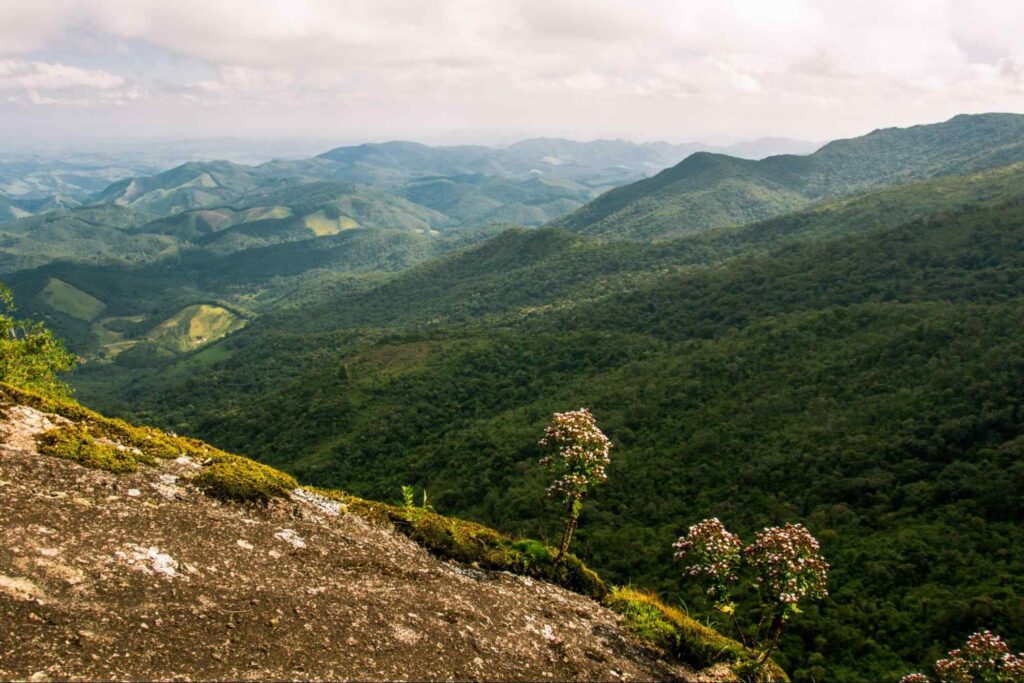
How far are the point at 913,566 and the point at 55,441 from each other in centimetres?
5638

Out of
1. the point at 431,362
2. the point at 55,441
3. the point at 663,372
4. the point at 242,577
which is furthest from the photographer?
A: the point at 431,362

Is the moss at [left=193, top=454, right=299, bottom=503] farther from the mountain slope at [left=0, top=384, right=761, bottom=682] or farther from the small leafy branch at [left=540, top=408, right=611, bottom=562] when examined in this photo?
the small leafy branch at [left=540, top=408, right=611, bottom=562]

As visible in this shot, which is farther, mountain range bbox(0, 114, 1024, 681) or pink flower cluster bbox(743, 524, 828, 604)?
mountain range bbox(0, 114, 1024, 681)

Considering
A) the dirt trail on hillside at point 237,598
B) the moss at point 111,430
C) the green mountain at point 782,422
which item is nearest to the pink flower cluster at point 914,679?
the dirt trail on hillside at point 237,598

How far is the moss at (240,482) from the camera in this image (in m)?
13.2

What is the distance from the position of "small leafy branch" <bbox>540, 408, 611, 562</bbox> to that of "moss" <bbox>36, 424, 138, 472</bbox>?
984cm

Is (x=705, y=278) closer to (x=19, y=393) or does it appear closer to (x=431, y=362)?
(x=431, y=362)

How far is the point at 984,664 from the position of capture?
13.0 meters

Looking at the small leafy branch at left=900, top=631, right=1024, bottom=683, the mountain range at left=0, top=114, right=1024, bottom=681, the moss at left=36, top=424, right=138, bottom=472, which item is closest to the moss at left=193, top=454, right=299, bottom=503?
the moss at left=36, top=424, right=138, bottom=472

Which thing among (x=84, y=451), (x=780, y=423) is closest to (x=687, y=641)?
(x=84, y=451)

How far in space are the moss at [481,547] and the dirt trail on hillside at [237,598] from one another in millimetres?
567

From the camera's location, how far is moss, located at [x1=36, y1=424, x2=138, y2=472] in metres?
12.2

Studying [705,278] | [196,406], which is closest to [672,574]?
[705,278]

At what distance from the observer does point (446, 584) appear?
13.5 meters
